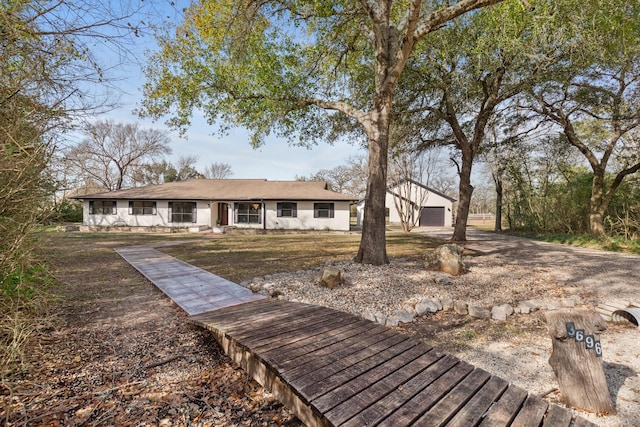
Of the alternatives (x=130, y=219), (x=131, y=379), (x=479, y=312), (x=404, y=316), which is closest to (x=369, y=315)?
(x=404, y=316)

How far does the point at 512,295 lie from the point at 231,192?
676 inches

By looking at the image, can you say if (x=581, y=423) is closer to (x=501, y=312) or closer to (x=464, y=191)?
(x=501, y=312)

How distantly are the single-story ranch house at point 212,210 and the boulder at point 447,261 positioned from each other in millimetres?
11350

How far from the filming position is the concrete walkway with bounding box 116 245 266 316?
14.0 ft

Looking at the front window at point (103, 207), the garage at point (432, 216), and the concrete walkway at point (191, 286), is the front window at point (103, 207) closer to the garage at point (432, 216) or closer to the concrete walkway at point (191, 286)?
the concrete walkway at point (191, 286)

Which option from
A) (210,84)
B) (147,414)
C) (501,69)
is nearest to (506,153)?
(501,69)

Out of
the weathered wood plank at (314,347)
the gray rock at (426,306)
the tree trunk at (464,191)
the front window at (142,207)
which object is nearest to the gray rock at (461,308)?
the gray rock at (426,306)

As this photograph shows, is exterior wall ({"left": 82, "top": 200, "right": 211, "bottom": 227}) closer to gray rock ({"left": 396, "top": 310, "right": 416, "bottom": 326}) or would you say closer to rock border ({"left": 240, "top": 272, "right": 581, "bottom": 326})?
rock border ({"left": 240, "top": 272, "right": 581, "bottom": 326})

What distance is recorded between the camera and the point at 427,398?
5.89 feet

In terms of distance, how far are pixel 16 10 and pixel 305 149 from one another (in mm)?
7281

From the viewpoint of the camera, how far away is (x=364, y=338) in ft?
8.62

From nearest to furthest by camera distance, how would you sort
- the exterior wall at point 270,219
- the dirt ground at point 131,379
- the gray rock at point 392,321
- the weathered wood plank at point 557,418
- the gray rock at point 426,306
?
the weathered wood plank at point 557,418, the dirt ground at point 131,379, the gray rock at point 392,321, the gray rock at point 426,306, the exterior wall at point 270,219

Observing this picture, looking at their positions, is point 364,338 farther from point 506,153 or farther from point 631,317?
point 506,153

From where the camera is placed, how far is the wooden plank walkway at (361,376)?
5.41 feet
